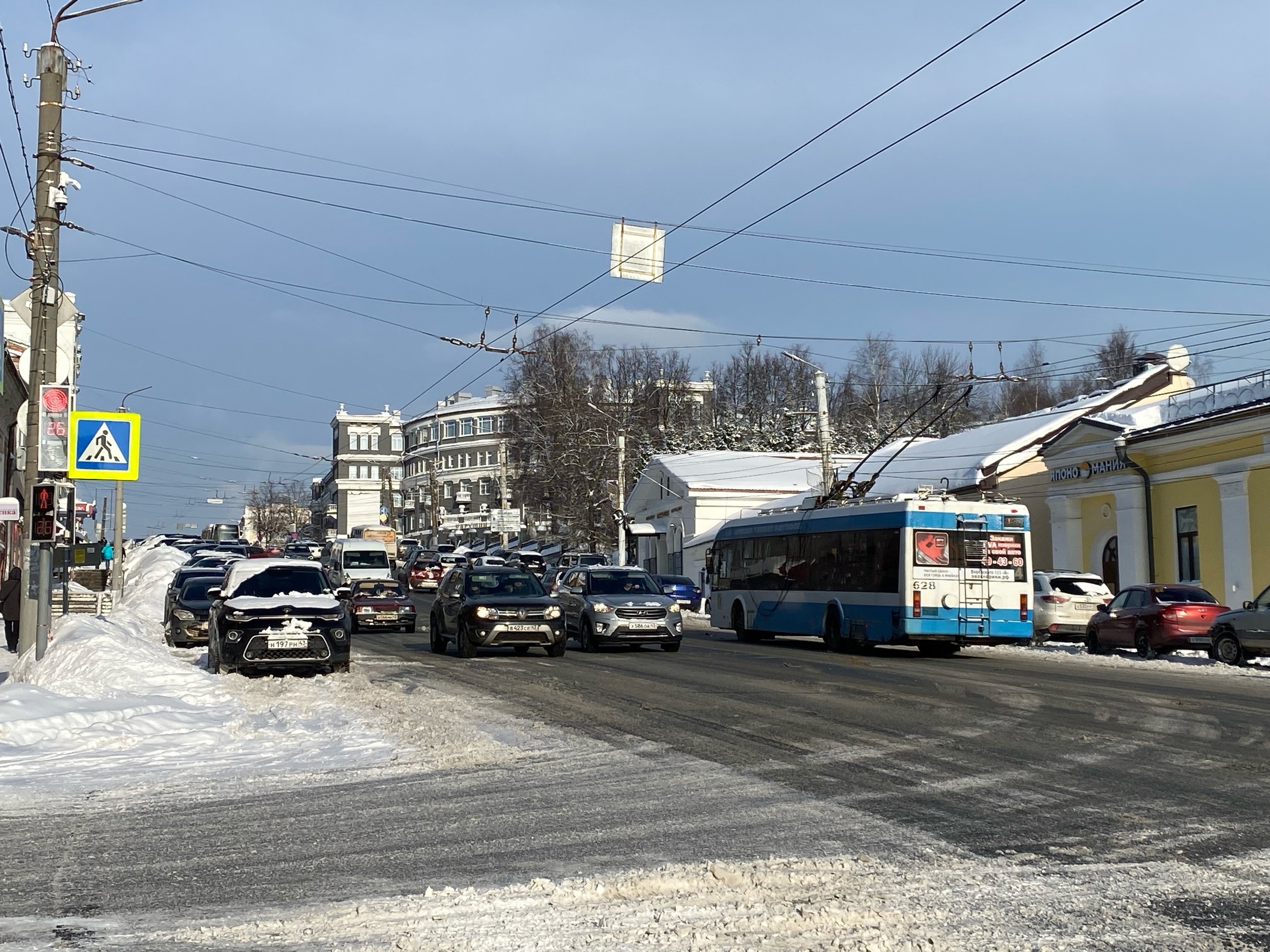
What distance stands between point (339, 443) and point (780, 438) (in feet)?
304

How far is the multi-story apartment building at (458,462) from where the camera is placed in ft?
431

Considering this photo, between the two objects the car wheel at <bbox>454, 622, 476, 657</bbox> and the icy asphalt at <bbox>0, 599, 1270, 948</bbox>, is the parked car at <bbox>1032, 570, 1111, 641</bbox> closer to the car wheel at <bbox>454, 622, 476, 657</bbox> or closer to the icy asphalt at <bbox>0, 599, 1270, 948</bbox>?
the car wheel at <bbox>454, 622, 476, 657</bbox>

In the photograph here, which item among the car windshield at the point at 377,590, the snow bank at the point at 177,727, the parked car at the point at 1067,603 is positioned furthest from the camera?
the car windshield at the point at 377,590

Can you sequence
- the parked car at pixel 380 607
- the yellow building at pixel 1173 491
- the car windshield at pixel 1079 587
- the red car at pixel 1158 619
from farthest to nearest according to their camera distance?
the parked car at pixel 380 607
the yellow building at pixel 1173 491
the car windshield at pixel 1079 587
the red car at pixel 1158 619

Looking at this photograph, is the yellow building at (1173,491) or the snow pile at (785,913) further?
the yellow building at (1173,491)

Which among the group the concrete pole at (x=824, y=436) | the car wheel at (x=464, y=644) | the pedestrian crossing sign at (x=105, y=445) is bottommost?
the car wheel at (x=464, y=644)

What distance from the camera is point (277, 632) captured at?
60.5ft

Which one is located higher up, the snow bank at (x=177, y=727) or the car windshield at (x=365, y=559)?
the car windshield at (x=365, y=559)

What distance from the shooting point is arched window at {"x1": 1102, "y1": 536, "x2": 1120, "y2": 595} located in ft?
127

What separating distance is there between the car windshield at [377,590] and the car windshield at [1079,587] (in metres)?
17.4

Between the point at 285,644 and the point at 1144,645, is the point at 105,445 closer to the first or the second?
the point at 285,644

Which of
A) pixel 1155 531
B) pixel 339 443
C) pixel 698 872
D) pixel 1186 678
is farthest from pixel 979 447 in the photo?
pixel 339 443

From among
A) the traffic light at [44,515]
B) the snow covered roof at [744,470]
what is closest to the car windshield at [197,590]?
the traffic light at [44,515]

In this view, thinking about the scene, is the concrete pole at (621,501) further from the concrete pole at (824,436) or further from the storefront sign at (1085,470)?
the storefront sign at (1085,470)
